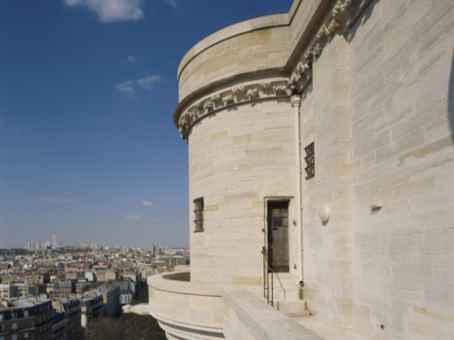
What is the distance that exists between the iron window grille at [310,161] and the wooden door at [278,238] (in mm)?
1106

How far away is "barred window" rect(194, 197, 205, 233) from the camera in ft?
34.1

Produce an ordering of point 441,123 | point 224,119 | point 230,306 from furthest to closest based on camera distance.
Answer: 1. point 224,119
2. point 230,306
3. point 441,123

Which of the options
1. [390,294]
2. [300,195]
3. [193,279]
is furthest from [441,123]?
[193,279]

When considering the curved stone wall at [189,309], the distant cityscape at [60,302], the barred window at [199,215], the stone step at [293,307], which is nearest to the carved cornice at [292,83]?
the barred window at [199,215]

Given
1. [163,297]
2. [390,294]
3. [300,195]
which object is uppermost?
[300,195]

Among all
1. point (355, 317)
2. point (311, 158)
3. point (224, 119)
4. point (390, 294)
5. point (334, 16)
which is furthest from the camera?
point (224, 119)

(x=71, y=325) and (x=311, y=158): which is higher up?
(x=311, y=158)

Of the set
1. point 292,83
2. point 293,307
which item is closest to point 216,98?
point 292,83

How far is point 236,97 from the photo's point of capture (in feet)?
31.3

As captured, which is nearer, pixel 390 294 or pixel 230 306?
pixel 390 294

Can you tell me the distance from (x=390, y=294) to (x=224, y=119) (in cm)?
585

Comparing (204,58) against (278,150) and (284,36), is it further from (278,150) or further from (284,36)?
(278,150)

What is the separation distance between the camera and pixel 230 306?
7125 millimetres

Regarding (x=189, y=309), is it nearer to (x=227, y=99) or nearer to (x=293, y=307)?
(x=293, y=307)
